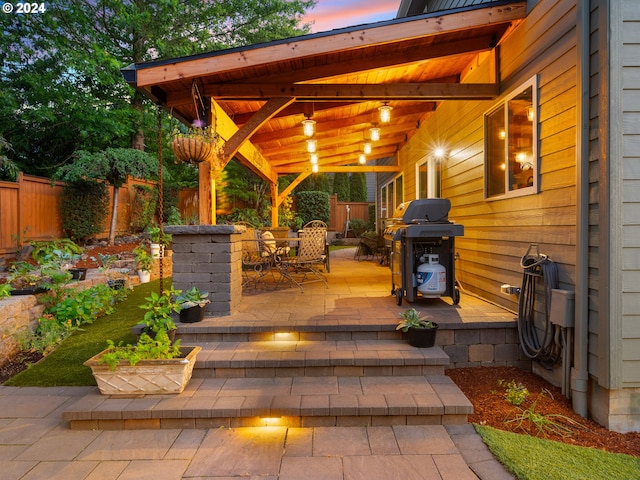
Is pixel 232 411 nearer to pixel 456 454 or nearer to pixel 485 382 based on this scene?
pixel 456 454

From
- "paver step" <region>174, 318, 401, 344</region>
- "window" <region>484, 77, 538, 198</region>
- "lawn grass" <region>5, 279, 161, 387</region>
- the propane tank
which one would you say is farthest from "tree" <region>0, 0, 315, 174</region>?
the propane tank

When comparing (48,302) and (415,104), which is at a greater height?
(415,104)

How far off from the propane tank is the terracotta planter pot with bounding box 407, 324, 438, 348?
93 centimetres

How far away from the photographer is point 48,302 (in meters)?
4.29

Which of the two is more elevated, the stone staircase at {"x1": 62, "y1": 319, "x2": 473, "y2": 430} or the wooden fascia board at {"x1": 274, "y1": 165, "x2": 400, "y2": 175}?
the wooden fascia board at {"x1": 274, "y1": 165, "x2": 400, "y2": 175}

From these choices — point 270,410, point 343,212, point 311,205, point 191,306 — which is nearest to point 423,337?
point 270,410

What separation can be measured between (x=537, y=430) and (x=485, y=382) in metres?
0.68

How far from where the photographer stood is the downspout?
2598 millimetres

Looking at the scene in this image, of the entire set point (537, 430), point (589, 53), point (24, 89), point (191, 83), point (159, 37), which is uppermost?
point (159, 37)

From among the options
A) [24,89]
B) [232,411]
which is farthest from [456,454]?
[24,89]

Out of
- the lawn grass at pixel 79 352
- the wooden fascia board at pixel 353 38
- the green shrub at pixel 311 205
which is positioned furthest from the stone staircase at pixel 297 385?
the green shrub at pixel 311 205

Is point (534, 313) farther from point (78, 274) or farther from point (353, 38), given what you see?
point (78, 274)

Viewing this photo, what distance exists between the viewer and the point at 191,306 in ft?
11.5

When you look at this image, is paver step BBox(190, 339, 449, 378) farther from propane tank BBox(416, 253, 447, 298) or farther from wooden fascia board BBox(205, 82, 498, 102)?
wooden fascia board BBox(205, 82, 498, 102)
